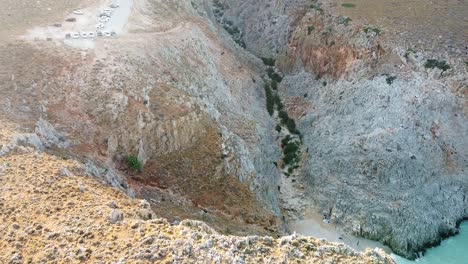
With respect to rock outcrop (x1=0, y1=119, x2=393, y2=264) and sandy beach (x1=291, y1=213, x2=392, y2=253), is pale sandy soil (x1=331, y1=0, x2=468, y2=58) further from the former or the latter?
rock outcrop (x1=0, y1=119, x2=393, y2=264)

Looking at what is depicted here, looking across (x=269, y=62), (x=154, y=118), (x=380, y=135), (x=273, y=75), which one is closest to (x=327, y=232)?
(x=380, y=135)

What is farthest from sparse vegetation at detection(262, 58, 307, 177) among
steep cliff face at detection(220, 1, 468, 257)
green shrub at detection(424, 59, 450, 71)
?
green shrub at detection(424, 59, 450, 71)

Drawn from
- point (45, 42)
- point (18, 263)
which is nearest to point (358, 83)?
point (45, 42)

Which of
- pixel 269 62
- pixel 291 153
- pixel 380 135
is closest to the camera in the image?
pixel 380 135

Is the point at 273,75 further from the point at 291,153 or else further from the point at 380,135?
the point at 380,135

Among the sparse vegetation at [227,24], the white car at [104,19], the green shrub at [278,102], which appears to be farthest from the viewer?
the sparse vegetation at [227,24]

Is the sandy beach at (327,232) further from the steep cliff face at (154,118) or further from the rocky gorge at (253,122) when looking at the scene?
the steep cliff face at (154,118)

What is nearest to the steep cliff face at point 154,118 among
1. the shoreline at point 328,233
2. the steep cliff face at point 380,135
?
the shoreline at point 328,233
